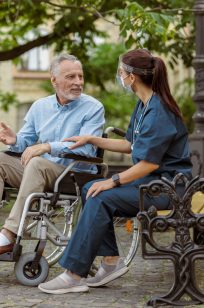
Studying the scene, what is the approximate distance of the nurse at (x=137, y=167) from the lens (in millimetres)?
6559

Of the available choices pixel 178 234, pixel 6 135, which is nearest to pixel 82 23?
pixel 6 135

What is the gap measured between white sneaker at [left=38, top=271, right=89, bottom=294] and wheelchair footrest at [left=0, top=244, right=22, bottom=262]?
1.29 feet

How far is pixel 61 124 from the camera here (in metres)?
7.46

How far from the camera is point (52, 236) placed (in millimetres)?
7332

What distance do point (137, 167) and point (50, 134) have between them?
3.71 feet

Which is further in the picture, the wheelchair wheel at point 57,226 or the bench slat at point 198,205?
the wheelchair wheel at point 57,226

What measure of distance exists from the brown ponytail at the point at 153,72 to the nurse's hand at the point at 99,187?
0.62 meters

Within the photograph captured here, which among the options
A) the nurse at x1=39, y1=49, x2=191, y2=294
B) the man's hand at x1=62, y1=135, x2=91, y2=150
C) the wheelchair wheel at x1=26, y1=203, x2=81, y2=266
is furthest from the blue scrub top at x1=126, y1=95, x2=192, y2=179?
the wheelchair wheel at x1=26, y1=203, x2=81, y2=266

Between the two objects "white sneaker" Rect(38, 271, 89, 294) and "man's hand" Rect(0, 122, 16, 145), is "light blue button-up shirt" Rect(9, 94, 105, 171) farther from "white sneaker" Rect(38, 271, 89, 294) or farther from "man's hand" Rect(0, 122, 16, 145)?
"white sneaker" Rect(38, 271, 89, 294)

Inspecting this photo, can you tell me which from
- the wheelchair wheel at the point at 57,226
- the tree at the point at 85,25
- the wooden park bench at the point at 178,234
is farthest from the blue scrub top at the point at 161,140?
the tree at the point at 85,25

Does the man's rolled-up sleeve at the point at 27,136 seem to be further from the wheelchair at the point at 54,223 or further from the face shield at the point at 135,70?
the face shield at the point at 135,70

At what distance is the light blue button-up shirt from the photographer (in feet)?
24.1

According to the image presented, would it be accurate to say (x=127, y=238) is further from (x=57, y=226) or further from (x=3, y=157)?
(x=3, y=157)

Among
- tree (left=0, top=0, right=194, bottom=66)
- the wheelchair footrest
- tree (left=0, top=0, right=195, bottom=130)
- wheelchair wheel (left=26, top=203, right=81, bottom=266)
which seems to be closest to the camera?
the wheelchair footrest
